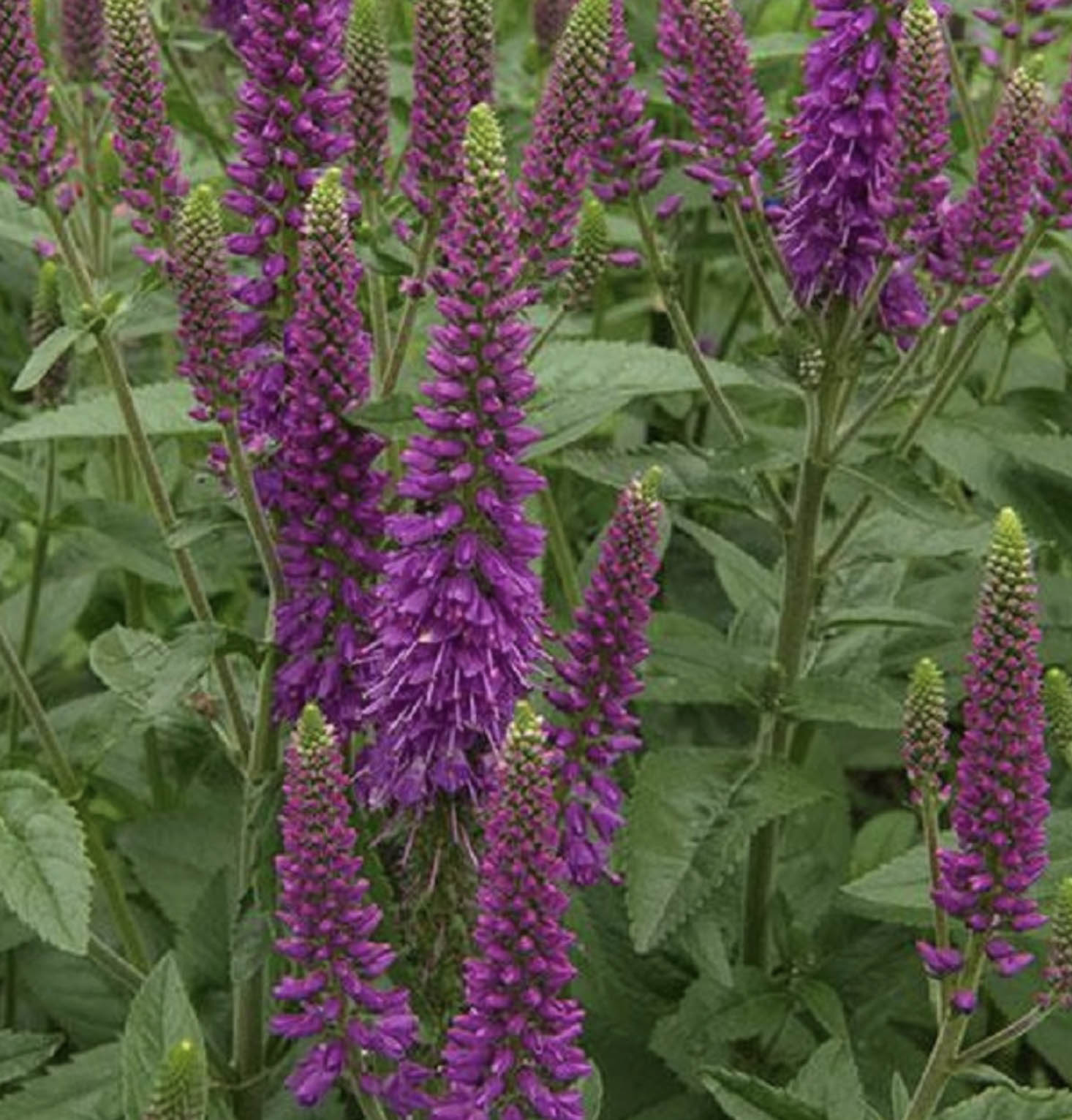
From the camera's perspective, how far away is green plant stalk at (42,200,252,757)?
362cm

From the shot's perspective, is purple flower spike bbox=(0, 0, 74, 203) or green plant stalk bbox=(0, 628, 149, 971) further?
green plant stalk bbox=(0, 628, 149, 971)

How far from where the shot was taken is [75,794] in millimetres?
4105

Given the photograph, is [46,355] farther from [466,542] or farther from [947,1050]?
[947,1050]

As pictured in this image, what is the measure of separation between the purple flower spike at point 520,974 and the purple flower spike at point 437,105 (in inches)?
48.6

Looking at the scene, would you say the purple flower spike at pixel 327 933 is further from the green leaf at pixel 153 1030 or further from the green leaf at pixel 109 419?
the green leaf at pixel 109 419

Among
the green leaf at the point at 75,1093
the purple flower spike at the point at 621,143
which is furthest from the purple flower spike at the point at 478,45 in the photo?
the green leaf at the point at 75,1093

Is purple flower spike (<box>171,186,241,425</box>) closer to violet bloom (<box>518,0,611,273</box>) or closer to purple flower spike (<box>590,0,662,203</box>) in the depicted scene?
violet bloom (<box>518,0,611,273</box>)

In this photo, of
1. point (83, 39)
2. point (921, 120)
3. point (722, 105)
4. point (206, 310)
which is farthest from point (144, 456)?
point (83, 39)

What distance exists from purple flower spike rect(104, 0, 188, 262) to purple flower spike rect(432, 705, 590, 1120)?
52.3 inches

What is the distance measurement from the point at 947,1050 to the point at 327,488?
122 cm

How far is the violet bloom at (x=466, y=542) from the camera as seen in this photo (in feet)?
9.04

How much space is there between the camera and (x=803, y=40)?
534 cm

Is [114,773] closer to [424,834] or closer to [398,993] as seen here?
[424,834]

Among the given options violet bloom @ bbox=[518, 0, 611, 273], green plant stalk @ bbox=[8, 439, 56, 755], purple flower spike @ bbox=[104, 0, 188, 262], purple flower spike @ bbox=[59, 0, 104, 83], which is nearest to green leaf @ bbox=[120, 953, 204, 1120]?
purple flower spike @ bbox=[104, 0, 188, 262]
